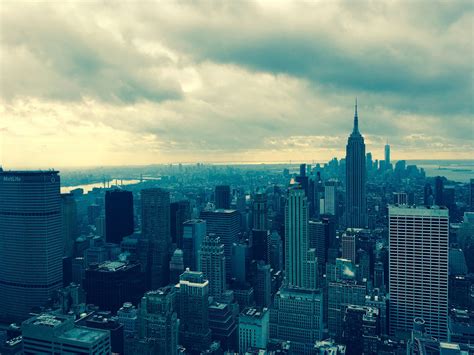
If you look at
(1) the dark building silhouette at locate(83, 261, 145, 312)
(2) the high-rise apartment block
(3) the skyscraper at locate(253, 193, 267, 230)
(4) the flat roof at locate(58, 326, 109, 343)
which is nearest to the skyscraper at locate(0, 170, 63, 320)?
(1) the dark building silhouette at locate(83, 261, 145, 312)

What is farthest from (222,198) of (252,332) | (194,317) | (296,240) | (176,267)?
(252,332)

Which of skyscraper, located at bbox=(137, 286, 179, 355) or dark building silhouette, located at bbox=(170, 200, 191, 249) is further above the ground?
dark building silhouette, located at bbox=(170, 200, 191, 249)

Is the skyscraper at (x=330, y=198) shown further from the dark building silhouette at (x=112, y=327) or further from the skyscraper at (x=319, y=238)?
the dark building silhouette at (x=112, y=327)

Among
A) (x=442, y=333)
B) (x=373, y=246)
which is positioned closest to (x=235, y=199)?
(x=373, y=246)

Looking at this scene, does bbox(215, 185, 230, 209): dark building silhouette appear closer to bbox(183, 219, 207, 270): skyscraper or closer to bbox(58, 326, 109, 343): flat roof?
bbox(183, 219, 207, 270): skyscraper

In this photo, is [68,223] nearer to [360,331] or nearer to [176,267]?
[176,267]
